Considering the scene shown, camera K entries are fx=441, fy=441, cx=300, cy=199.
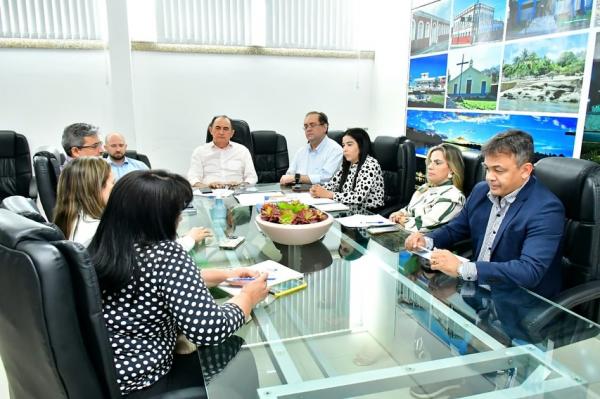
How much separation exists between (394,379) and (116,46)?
158 inches

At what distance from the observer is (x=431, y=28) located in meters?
4.07

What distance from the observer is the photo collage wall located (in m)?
2.62

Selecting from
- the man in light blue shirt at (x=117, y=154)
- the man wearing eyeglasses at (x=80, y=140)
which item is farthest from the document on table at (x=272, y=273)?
the man in light blue shirt at (x=117, y=154)

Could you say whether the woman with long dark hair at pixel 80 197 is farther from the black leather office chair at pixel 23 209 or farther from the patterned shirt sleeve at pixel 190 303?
the patterned shirt sleeve at pixel 190 303

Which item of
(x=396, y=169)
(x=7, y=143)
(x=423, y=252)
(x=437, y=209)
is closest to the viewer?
(x=423, y=252)

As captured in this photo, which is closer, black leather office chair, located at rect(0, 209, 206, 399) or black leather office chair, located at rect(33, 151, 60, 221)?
black leather office chair, located at rect(0, 209, 206, 399)

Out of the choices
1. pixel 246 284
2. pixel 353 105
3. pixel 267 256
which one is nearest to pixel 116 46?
pixel 353 105

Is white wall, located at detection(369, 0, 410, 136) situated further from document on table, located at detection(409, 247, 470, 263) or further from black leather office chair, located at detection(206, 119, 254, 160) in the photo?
document on table, located at detection(409, 247, 470, 263)

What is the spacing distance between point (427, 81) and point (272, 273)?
10.6 feet

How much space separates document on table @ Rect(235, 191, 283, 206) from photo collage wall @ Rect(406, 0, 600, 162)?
173 cm

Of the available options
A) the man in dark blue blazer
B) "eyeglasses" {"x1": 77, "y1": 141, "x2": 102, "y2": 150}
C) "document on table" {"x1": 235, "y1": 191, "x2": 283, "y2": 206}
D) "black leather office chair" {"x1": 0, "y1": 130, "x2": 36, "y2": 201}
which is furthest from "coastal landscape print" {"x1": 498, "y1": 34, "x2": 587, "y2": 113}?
"black leather office chair" {"x1": 0, "y1": 130, "x2": 36, "y2": 201}

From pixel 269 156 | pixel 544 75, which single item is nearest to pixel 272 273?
pixel 544 75

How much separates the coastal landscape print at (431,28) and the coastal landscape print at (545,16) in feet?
2.56

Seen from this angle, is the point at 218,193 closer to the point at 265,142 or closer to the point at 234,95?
the point at 265,142
